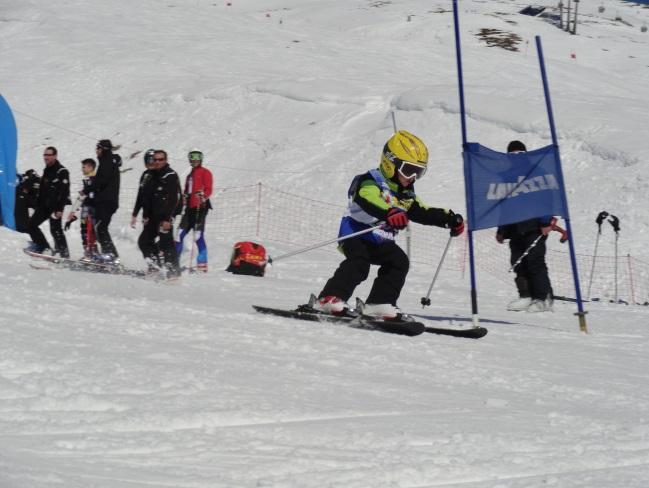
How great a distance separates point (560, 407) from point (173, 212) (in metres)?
7.09

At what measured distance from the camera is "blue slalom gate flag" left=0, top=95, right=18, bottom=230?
11.0 m

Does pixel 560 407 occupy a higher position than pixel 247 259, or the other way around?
pixel 560 407

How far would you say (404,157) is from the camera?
7898 mm

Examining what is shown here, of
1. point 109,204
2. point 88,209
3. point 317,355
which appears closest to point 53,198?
point 88,209

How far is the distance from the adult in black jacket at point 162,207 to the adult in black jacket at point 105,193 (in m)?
1.15

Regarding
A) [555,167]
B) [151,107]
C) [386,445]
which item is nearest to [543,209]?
[555,167]

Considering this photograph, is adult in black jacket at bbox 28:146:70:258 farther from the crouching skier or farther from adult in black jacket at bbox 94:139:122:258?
the crouching skier

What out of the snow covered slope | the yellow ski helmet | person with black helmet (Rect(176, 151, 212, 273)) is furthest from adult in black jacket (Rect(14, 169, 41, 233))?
the yellow ski helmet

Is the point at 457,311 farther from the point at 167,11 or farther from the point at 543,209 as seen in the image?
the point at 167,11

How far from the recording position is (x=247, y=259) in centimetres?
1341

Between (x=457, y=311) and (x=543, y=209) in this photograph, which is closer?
(x=543, y=209)

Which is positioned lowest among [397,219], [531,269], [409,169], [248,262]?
[248,262]

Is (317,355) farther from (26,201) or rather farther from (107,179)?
(26,201)

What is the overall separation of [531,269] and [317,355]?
17.8ft
